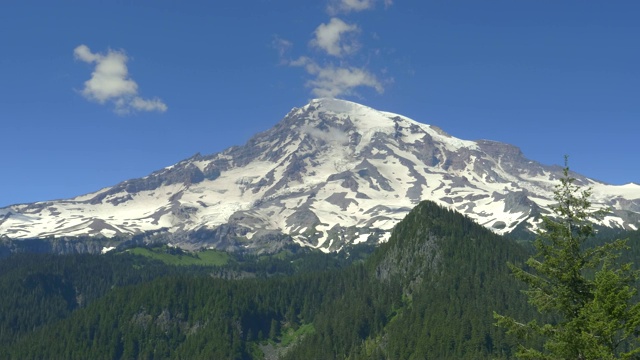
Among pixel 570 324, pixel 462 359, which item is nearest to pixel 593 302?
pixel 570 324

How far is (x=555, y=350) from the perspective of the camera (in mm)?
32906

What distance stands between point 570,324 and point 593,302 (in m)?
1.58

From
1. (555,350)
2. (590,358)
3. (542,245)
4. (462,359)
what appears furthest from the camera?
(462,359)

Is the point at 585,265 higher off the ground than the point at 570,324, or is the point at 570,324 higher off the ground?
the point at 585,265

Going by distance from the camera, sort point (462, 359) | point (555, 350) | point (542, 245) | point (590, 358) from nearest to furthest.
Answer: point (590, 358) → point (555, 350) → point (542, 245) → point (462, 359)

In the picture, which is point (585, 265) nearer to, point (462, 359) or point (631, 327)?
point (631, 327)

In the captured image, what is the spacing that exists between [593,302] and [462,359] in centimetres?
17399

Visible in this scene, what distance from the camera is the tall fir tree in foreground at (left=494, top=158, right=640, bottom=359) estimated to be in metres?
31.3

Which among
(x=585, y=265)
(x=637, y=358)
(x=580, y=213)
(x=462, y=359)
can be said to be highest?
A: (x=580, y=213)

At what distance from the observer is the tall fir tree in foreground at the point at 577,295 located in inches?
1232

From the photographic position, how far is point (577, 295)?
3438 cm

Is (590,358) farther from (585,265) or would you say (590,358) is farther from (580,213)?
(580,213)

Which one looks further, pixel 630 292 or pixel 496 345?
pixel 496 345

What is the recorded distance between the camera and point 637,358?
107 feet
